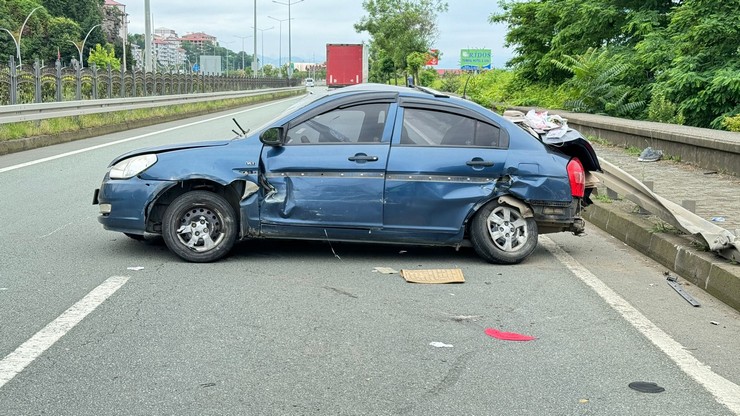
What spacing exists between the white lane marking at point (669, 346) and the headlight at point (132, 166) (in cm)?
379

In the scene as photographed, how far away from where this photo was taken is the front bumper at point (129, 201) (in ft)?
24.6

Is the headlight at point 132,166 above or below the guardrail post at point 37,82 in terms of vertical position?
below

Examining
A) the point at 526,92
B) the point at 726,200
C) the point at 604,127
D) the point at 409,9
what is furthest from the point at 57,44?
the point at 726,200

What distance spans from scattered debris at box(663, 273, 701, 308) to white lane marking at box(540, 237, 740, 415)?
514 mm

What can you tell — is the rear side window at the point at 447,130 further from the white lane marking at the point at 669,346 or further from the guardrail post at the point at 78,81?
the guardrail post at the point at 78,81

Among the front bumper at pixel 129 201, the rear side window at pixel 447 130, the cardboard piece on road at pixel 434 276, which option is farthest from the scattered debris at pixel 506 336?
the front bumper at pixel 129 201

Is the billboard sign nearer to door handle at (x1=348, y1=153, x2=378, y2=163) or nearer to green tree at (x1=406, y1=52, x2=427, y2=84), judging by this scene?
green tree at (x1=406, y1=52, x2=427, y2=84)

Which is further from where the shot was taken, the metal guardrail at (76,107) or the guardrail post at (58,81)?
the guardrail post at (58,81)

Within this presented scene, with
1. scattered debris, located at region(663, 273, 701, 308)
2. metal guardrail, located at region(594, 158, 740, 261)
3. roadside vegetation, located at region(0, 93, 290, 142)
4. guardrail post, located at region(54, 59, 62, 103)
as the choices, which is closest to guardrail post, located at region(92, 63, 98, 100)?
roadside vegetation, located at region(0, 93, 290, 142)

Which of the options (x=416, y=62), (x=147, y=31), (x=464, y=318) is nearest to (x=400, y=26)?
(x=416, y=62)

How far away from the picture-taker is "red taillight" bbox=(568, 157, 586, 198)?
7.81 meters

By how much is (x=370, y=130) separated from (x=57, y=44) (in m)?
110

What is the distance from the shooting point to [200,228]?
7539mm

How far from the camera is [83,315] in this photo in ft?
18.9
